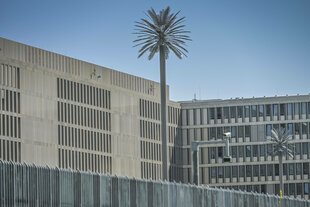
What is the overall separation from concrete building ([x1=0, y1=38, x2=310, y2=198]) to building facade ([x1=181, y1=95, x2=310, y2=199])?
0.16 meters

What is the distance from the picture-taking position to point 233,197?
4306 cm

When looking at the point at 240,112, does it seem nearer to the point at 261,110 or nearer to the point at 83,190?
the point at 261,110

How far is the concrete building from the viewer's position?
95938mm

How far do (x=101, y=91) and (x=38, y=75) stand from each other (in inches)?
576

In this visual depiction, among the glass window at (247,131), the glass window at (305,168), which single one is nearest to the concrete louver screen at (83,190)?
the glass window at (247,131)

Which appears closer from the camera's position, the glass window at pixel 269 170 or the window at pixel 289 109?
the window at pixel 289 109

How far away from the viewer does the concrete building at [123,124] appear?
315ft

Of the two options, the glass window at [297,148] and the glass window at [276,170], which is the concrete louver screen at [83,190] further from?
the glass window at [297,148]

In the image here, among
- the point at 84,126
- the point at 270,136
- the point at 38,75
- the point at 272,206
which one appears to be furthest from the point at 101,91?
the point at 272,206

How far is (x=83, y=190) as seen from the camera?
31.0m

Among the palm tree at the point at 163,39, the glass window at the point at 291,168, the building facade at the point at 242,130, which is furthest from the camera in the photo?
the glass window at the point at 291,168

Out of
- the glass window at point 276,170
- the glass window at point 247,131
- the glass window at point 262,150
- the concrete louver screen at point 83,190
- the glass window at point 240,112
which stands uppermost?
the glass window at point 240,112

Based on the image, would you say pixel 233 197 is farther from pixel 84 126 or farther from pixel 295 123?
pixel 295 123

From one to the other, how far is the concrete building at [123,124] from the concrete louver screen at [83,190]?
188 feet
